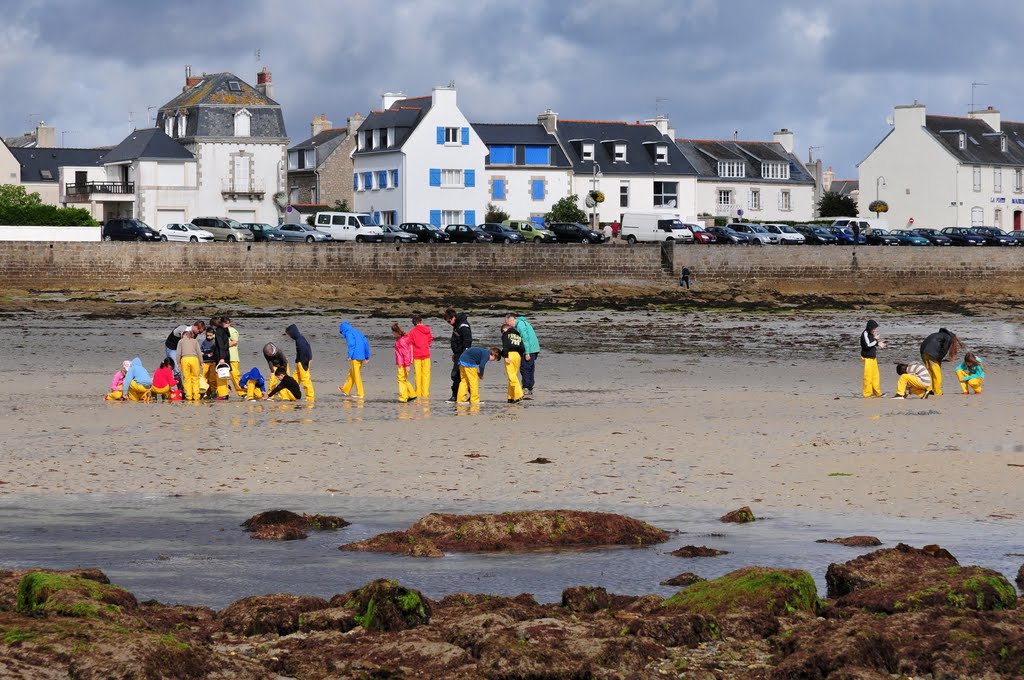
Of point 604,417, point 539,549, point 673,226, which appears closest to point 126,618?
point 539,549

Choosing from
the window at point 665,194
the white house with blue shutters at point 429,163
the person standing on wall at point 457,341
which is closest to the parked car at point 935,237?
the window at point 665,194

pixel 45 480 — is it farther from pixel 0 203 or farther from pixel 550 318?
pixel 0 203

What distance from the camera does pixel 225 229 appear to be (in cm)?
5553

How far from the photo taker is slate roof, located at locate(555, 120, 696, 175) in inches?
2938

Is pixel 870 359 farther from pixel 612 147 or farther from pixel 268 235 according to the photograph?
pixel 612 147

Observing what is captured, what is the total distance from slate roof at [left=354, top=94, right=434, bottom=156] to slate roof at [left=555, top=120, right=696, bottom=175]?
8.72 m

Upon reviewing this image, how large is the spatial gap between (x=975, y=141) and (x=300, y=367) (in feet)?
212

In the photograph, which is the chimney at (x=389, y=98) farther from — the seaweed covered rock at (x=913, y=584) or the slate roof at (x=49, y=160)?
the seaweed covered rock at (x=913, y=584)

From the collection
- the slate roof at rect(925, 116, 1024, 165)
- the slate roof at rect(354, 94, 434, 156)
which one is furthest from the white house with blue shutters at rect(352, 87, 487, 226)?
the slate roof at rect(925, 116, 1024, 165)

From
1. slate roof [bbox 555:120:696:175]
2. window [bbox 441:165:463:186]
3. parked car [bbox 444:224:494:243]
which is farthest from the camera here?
slate roof [bbox 555:120:696:175]

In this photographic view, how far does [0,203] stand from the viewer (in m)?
62.8

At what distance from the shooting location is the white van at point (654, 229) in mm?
60000

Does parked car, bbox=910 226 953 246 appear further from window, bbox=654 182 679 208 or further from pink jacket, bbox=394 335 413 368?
pink jacket, bbox=394 335 413 368

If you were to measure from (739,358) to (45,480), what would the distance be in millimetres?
18316
